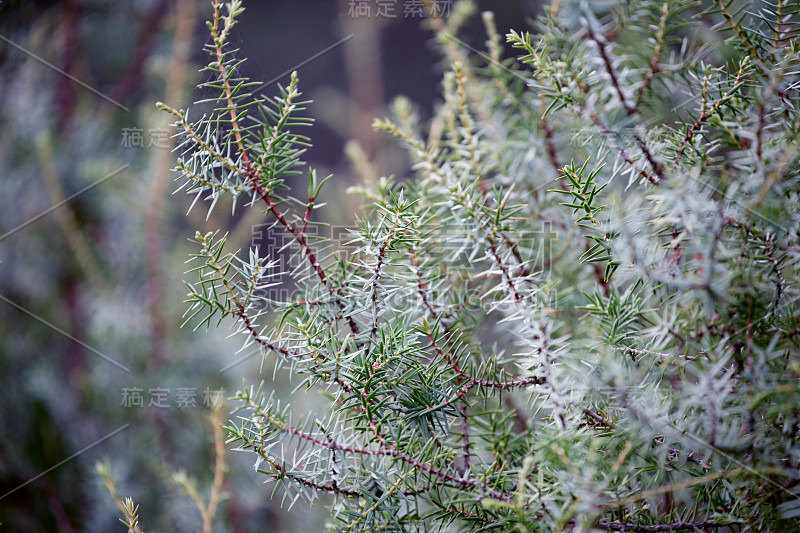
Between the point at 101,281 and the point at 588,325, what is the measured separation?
26.7 inches

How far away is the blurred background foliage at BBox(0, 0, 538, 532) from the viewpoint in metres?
0.67

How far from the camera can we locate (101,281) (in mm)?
755

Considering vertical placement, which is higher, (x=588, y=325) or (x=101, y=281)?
(x=101, y=281)

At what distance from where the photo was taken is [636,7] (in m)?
0.36

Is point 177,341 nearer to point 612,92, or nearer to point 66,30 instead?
point 66,30

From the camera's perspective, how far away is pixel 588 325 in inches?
12.9

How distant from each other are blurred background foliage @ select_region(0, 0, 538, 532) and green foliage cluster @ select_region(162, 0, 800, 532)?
1.20 feet

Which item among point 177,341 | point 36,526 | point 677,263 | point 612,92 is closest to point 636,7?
point 612,92

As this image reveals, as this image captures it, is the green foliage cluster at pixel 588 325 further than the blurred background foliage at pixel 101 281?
No

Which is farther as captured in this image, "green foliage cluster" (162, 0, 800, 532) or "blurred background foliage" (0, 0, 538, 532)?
"blurred background foliage" (0, 0, 538, 532)

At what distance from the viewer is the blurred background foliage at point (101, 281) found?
2.20 ft

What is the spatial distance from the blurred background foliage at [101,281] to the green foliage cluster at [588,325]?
37 cm

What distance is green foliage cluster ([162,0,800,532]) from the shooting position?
0.80ft

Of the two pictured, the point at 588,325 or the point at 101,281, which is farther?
the point at 101,281
